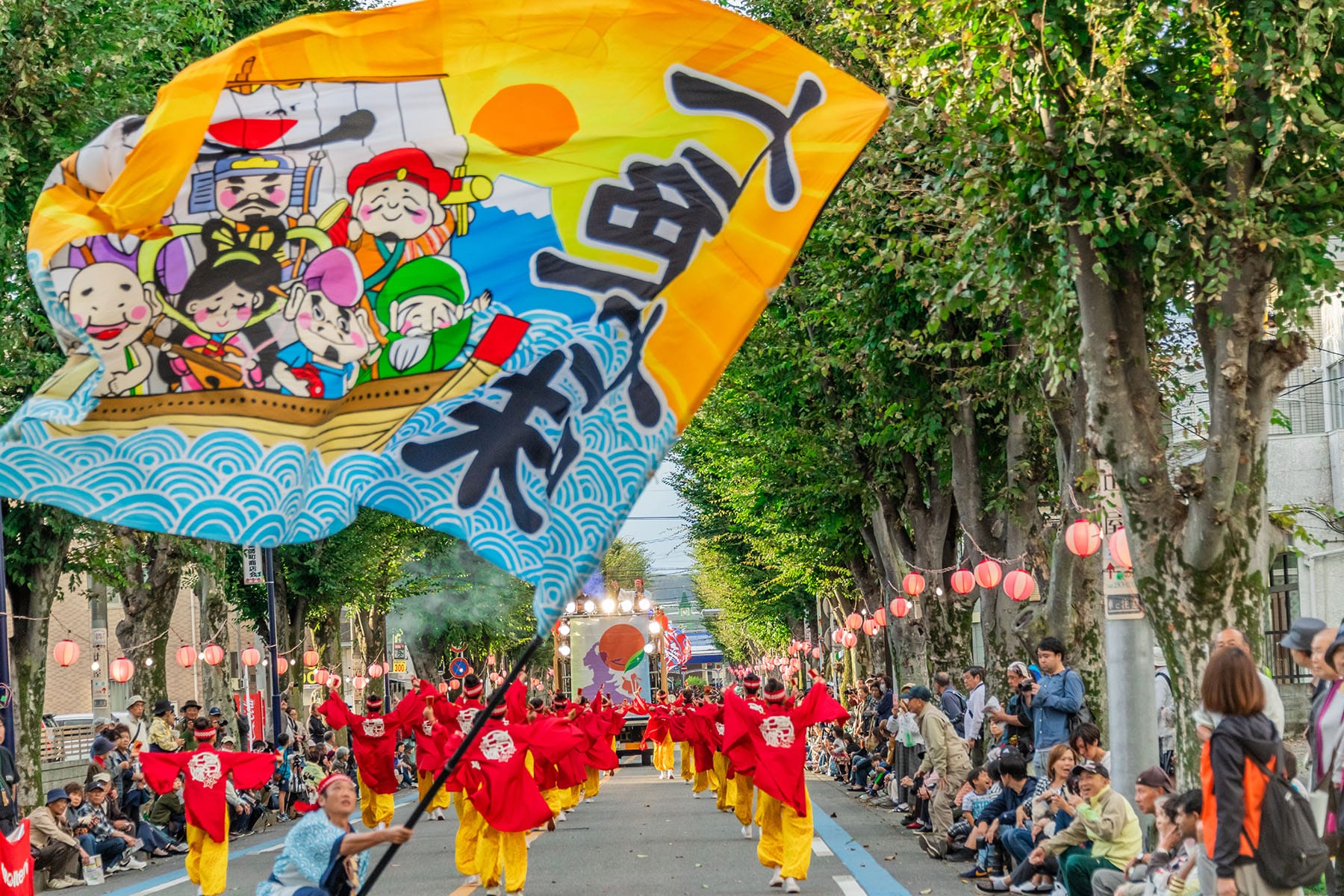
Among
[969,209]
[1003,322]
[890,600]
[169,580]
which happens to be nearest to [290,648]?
[169,580]

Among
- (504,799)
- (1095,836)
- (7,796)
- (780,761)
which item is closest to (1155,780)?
(1095,836)

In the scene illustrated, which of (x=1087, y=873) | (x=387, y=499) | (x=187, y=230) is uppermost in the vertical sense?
(x=187, y=230)

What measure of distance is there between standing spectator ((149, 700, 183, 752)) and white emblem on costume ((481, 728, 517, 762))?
8435 mm

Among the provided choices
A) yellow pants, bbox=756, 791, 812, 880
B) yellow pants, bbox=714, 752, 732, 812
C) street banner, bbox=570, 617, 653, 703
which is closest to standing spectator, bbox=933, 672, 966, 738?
yellow pants, bbox=714, 752, 732, 812

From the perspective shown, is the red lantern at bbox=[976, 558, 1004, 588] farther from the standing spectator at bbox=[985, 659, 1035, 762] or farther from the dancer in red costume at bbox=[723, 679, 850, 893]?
the standing spectator at bbox=[985, 659, 1035, 762]

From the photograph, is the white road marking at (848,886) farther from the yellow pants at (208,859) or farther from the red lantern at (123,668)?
the red lantern at (123,668)

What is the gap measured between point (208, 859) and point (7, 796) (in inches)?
104

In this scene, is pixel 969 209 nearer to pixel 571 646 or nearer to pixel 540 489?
pixel 540 489

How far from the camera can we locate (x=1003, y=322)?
61.4 feet

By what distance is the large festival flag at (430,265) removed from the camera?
666cm

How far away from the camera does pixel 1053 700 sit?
45.8 ft

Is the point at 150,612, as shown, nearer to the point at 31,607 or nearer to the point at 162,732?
the point at 162,732

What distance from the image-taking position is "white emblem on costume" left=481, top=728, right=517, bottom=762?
14703 millimetres

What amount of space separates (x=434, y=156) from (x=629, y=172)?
2.85 feet
